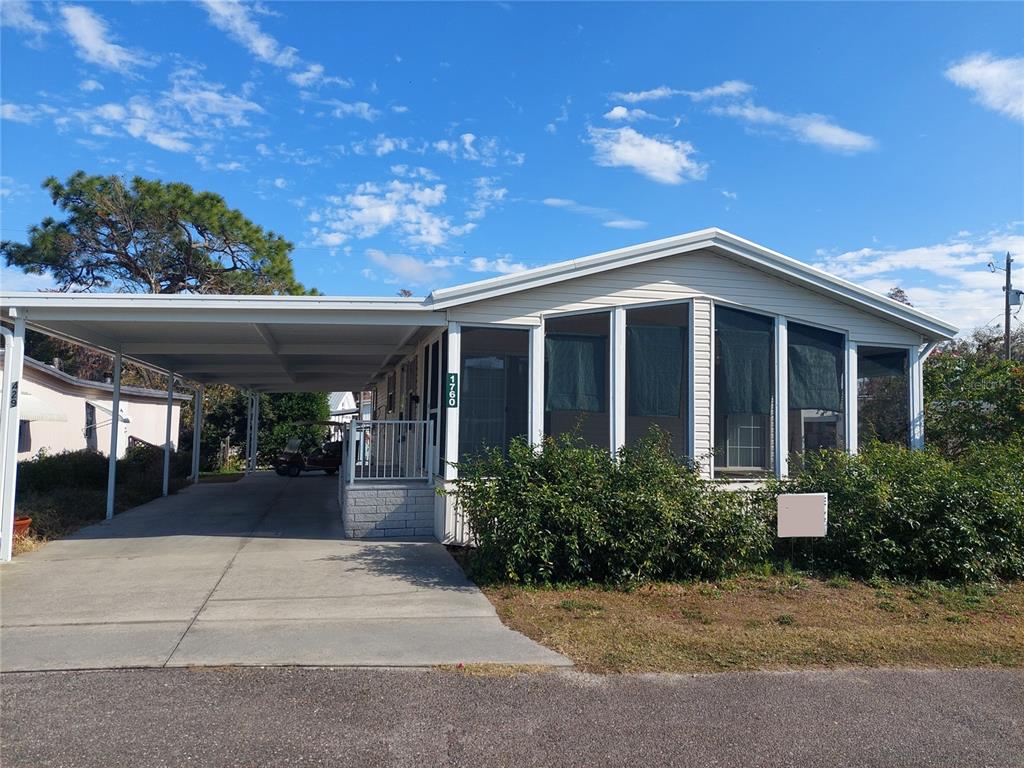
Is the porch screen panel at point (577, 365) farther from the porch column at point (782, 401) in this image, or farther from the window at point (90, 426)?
the window at point (90, 426)

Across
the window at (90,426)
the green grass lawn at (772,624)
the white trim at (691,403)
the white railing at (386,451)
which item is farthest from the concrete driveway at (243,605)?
the window at (90,426)

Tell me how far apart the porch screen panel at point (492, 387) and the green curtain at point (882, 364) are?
200 inches

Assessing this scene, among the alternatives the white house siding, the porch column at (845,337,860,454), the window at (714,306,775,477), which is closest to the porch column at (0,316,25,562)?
the white house siding

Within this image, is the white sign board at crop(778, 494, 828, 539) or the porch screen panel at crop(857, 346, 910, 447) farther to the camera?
the porch screen panel at crop(857, 346, 910, 447)

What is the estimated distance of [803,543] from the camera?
8.24 m

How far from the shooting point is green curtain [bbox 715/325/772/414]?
10.0 meters

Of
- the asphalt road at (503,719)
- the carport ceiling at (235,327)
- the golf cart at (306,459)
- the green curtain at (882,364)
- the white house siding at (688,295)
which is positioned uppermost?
the white house siding at (688,295)

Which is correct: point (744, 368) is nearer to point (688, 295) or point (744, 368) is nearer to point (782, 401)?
point (782, 401)

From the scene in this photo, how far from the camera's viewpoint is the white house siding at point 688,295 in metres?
9.53

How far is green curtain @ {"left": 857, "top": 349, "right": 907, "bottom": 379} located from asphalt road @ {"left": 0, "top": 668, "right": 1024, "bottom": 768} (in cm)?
653

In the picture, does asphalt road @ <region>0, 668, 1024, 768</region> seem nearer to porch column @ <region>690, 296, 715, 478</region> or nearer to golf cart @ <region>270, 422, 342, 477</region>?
porch column @ <region>690, 296, 715, 478</region>

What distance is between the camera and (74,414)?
59.2 ft

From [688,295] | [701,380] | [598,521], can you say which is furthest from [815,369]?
[598,521]

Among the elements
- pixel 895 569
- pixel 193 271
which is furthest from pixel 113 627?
pixel 193 271
